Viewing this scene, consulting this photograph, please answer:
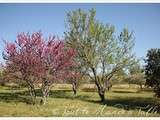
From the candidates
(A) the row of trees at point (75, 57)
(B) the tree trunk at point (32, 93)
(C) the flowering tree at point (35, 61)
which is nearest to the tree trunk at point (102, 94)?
(A) the row of trees at point (75, 57)

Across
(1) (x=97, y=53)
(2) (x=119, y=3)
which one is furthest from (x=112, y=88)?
(2) (x=119, y=3)

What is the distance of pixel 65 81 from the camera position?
36.7 ft

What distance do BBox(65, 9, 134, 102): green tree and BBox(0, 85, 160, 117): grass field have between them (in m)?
0.98

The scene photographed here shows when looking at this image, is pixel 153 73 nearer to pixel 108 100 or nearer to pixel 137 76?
pixel 137 76

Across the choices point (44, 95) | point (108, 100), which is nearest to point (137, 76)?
point (108, 100)

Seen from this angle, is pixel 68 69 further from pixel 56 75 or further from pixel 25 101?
pixel 25 101

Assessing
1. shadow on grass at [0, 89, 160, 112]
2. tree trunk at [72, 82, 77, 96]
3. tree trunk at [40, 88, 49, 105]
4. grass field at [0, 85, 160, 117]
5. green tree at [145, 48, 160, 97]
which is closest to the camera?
grass field at [0, 85, 160, 117]

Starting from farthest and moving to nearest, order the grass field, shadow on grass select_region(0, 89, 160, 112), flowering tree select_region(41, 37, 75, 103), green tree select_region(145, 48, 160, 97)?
green tree select_region(145, 48, 160, 97)
flowering tree select_region(41, 37, 75, 103)
shadow on grass select_region(0, 89, 160, 112)
the grass field

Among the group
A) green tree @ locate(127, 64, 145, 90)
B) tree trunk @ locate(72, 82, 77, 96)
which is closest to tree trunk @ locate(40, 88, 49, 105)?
tree trunk @ locate(72, 82, 77, 96)

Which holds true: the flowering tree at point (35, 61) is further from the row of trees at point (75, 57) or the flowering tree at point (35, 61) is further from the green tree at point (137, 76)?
the green tree at point (137, 76)

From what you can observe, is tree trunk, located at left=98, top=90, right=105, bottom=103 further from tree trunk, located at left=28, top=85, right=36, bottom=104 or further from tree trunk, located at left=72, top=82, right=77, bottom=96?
tree trunk, located at left=28, top=85, right=36, bottom=104

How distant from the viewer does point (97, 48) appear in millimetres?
12711

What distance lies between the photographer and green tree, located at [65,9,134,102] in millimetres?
12273

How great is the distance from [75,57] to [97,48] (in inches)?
55.2
